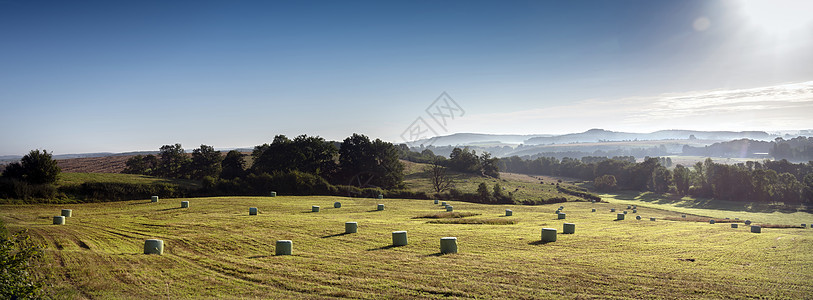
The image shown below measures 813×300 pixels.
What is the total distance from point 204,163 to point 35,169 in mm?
39410

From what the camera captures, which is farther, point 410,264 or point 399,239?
point 399,239

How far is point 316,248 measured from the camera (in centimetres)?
1894

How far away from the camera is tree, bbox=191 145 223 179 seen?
7612 cm

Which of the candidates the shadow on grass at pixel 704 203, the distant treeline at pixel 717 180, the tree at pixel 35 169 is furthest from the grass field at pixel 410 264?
the distant treeline at pixel 717 180

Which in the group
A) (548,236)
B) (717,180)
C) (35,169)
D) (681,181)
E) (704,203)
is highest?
(35,169)

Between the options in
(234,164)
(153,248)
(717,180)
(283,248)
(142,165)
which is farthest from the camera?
(717,180)

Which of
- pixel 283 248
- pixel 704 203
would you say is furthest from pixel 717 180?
pixel 283 248

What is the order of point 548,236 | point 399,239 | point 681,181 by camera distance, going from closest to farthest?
point 399,239 → point 548,236 → point 681,181

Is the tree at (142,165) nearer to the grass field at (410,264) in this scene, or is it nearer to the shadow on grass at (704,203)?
the grass field at (410,264)

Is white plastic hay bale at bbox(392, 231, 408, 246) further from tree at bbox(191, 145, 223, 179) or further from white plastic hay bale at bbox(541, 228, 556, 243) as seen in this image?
tree at bbox(191, 145, 223, 179)

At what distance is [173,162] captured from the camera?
78.9 m

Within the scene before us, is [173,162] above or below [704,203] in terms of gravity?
above

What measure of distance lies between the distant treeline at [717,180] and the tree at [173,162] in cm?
11721

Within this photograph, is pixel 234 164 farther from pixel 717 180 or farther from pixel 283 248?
pixel 717 180
